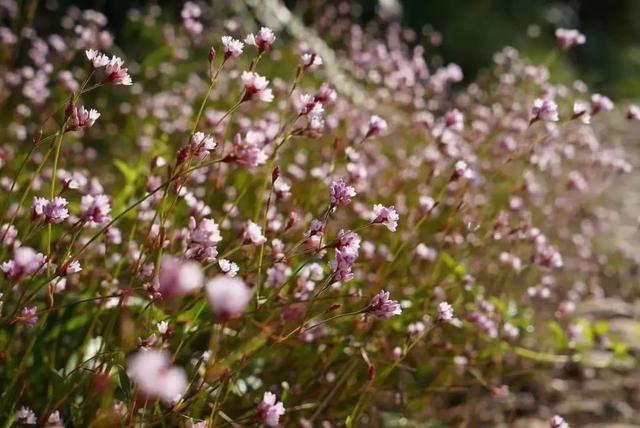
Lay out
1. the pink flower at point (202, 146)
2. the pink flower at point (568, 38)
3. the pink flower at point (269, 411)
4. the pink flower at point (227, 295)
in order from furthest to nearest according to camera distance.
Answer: the pink flower at point (568, 38), the pink flower at point (202, 146), the pink flower at point (269, 411), the pink flower at point (227, 295)

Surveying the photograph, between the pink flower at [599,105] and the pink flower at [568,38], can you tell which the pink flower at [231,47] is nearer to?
the pink flower at [599,105]

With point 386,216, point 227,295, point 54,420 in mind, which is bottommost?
point 227,295

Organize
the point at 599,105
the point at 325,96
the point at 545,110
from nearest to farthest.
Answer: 1. the point at 325,96
2. the point at 545,110
3. the point at 599,105

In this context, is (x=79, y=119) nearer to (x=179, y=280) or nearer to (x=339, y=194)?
(x=339, y=194)

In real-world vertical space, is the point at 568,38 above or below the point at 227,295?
above

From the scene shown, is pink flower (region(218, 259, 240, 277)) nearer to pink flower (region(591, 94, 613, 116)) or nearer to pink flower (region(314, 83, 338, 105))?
pink flower (region(314, 83, 338, 105))

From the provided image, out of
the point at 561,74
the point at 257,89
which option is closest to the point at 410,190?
the point at 257,89

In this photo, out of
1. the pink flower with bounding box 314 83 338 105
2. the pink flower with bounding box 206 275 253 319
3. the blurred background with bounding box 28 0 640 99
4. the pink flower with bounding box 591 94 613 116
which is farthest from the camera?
the blurred background with bounding box 28 0 640 99

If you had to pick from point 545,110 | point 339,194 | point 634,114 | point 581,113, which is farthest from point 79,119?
point 634,114

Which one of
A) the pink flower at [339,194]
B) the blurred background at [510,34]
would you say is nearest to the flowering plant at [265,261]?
the pink flower at [339,194]

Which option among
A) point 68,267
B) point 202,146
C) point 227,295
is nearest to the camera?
point 227,295

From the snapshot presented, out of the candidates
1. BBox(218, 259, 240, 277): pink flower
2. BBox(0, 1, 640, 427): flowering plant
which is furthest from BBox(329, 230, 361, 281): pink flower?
BBox(218, 259, 240, 277): pink flower

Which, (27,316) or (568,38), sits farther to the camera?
(568,38)
